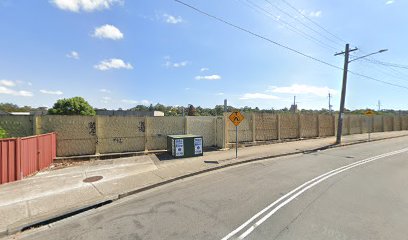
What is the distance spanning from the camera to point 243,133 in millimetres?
16938

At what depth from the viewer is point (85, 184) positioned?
8.05 m

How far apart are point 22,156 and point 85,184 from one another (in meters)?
2.66

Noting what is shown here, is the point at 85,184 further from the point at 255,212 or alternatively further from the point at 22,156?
the point at 255,212

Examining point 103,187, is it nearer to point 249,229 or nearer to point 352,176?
point 249,229

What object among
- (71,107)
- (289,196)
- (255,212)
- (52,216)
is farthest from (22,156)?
(71,107)

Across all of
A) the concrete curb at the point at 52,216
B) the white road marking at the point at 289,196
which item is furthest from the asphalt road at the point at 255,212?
the concrete curb at the point at 52,216

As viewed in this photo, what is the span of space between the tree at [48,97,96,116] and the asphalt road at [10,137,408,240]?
36529mm

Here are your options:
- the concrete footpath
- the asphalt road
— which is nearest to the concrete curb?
the concrete footpath

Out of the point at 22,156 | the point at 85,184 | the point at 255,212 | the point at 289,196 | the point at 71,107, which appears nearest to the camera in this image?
the point at 255,212

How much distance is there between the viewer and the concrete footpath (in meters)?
5.75

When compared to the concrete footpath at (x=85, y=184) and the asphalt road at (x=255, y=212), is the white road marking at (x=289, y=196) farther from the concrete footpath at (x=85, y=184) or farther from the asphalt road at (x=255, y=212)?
the concrete footpath at (x=85, y=184)

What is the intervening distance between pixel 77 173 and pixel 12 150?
88.8 inches

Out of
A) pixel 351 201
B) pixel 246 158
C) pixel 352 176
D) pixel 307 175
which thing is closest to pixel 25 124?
pixel 246 158

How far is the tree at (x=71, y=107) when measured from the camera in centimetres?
3925
